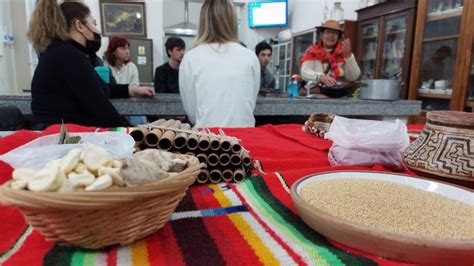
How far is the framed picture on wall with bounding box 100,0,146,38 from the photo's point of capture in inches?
186

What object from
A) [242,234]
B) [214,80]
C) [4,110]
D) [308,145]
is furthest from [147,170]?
[4,110]

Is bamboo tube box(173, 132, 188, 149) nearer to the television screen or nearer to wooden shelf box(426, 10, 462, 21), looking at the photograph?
wooden shelf box(426, 10, 462, 21)

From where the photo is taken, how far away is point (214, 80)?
1.56 meters

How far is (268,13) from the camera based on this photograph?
17.3ft

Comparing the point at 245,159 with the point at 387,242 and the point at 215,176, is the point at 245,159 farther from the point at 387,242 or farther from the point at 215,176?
the point at 387,242

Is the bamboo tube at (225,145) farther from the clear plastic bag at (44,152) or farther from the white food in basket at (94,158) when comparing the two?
the white food in basket at (94,158)

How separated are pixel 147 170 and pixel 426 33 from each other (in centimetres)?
310

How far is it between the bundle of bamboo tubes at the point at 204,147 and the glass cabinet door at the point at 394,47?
2.85m

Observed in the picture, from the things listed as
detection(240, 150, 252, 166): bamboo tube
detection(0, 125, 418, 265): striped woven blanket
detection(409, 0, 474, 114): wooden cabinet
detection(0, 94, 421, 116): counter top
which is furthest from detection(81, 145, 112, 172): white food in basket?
detection(409, 0, 474, 114): wooden cabinet

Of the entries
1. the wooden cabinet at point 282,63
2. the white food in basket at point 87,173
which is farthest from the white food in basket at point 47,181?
the wooden cabinet at point 282,63

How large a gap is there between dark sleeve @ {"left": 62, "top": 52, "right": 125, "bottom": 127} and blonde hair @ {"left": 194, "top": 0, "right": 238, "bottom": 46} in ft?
1.77

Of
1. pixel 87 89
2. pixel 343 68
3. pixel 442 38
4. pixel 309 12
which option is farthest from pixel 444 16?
pixel 87 89

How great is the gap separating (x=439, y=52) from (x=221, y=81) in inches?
87.2

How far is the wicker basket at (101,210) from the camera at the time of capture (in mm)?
330
